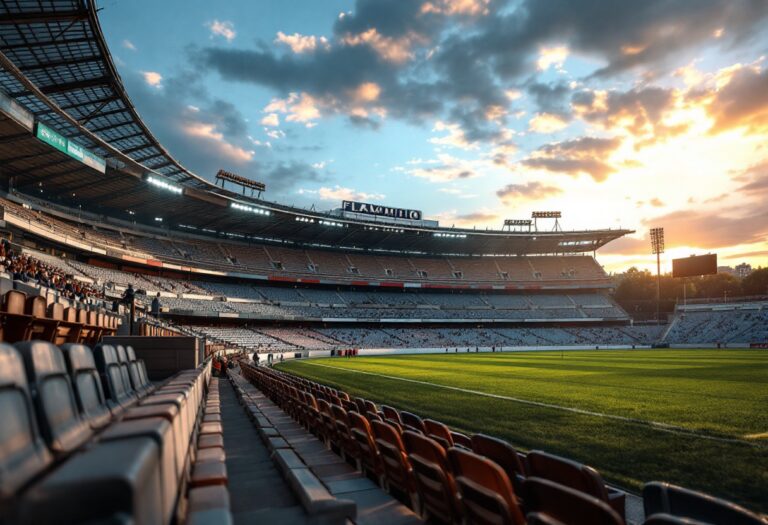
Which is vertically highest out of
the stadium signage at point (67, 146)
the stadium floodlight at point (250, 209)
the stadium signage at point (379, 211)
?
the stadium signage at point (379, 211)

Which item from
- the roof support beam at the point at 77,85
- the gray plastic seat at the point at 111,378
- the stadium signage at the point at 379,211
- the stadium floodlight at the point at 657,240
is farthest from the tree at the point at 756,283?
the gray plastic seat at the point at 111,378

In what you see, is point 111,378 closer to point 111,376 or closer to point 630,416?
point 111,376

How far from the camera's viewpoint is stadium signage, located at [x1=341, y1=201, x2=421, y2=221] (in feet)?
203

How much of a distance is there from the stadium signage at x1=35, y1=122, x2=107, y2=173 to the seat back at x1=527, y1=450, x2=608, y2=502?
97.8 feet

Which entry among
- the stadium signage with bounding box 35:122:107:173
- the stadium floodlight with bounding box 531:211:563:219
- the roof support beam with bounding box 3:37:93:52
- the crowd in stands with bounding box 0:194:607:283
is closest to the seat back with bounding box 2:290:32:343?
the roof support beam with bounding box 3:37:93:52

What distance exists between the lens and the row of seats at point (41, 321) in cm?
756

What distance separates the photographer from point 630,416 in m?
11.7

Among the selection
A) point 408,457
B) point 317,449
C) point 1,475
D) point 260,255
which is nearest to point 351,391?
point 317,449

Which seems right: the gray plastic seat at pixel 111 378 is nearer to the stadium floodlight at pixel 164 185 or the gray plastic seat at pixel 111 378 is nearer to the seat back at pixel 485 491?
the seat back at pixel 485 491

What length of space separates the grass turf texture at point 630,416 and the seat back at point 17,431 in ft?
22.6

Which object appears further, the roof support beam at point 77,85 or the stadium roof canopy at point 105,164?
the roof support beam at point 77,85

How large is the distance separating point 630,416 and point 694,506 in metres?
10.2

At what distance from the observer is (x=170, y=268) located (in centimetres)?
5019

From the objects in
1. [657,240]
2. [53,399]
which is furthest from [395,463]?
[657,240]
